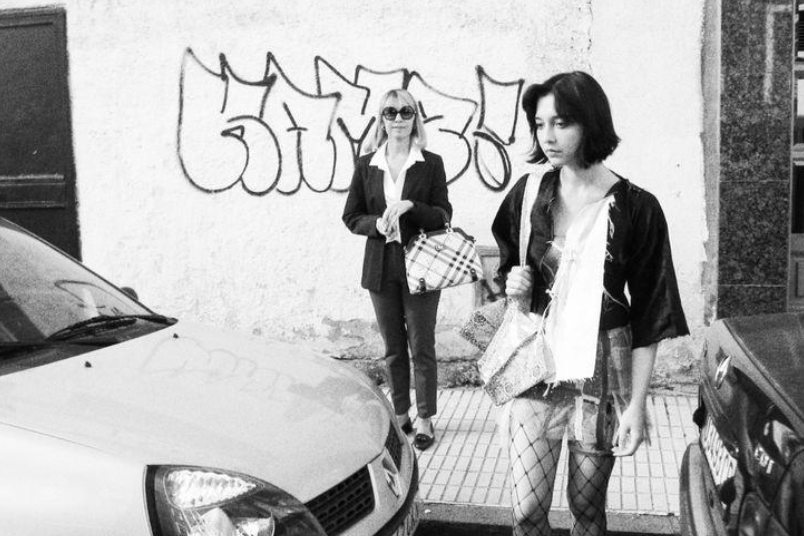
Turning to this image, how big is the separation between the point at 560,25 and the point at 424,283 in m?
2.29

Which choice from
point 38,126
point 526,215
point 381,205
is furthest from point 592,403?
point 38,126

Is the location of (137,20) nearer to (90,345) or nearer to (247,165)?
(247,165)

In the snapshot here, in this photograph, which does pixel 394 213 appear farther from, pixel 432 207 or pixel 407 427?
pixel 407 427

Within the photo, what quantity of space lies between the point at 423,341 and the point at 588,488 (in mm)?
2110

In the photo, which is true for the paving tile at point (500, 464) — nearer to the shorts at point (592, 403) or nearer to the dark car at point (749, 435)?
the shorts at point (592, 403)

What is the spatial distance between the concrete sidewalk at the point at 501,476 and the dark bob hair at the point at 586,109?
189cm

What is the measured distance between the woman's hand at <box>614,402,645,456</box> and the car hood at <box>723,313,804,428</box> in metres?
0.37

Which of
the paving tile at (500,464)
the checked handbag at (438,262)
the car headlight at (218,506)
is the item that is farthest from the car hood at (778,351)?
the checked handbag at (438,262)

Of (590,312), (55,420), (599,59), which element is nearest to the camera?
(55,420)

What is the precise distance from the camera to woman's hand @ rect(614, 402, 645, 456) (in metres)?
2.81

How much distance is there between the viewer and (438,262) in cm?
468

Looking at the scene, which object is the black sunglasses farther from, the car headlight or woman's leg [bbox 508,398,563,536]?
the car headlight

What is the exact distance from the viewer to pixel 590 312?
277cm

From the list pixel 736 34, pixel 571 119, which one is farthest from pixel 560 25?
pixel 571 119
